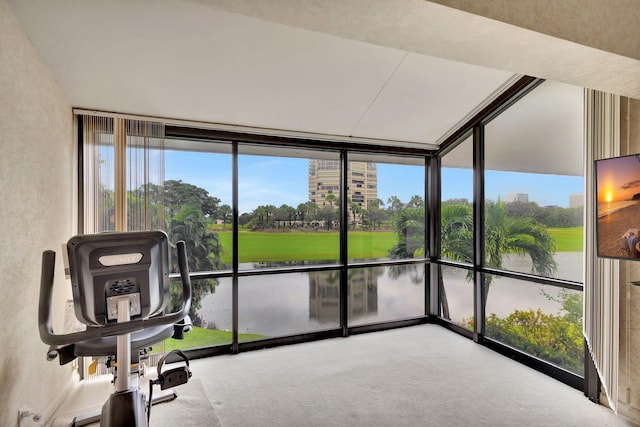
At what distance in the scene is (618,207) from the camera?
6.08ft

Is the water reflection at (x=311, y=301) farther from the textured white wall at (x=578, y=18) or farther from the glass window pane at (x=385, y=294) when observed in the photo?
the textured white wall at (x=578, y=18)

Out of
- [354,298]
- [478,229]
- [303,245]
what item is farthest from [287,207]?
[478,229]

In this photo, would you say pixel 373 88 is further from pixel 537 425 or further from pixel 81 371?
pixel 81 371

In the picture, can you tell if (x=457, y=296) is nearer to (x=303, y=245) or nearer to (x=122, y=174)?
(x=303, y=245)

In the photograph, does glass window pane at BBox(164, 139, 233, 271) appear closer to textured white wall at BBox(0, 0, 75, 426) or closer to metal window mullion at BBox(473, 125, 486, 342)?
textured white wall at BBox(0, 0, 75, 426)

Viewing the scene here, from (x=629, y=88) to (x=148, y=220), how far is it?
3.54 metres

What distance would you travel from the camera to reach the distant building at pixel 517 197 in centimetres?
316

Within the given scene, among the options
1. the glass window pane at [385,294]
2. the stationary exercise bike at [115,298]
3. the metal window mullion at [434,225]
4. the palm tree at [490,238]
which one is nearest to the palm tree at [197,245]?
the stationary exercise bike at [115,298]

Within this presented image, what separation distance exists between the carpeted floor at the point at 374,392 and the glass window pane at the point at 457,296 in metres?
0.47

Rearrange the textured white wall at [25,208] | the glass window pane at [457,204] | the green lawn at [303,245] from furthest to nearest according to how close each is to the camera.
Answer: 1. the glass window pane at [457,204]
2. the green lawn at [303,245]
3. the textured white wall at [25,208]

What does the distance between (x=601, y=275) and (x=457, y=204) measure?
1817 millimetres

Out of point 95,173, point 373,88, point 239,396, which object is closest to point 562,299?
point 373,88

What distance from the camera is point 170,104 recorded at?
279cm

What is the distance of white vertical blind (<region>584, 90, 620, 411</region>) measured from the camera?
2.19 metres
